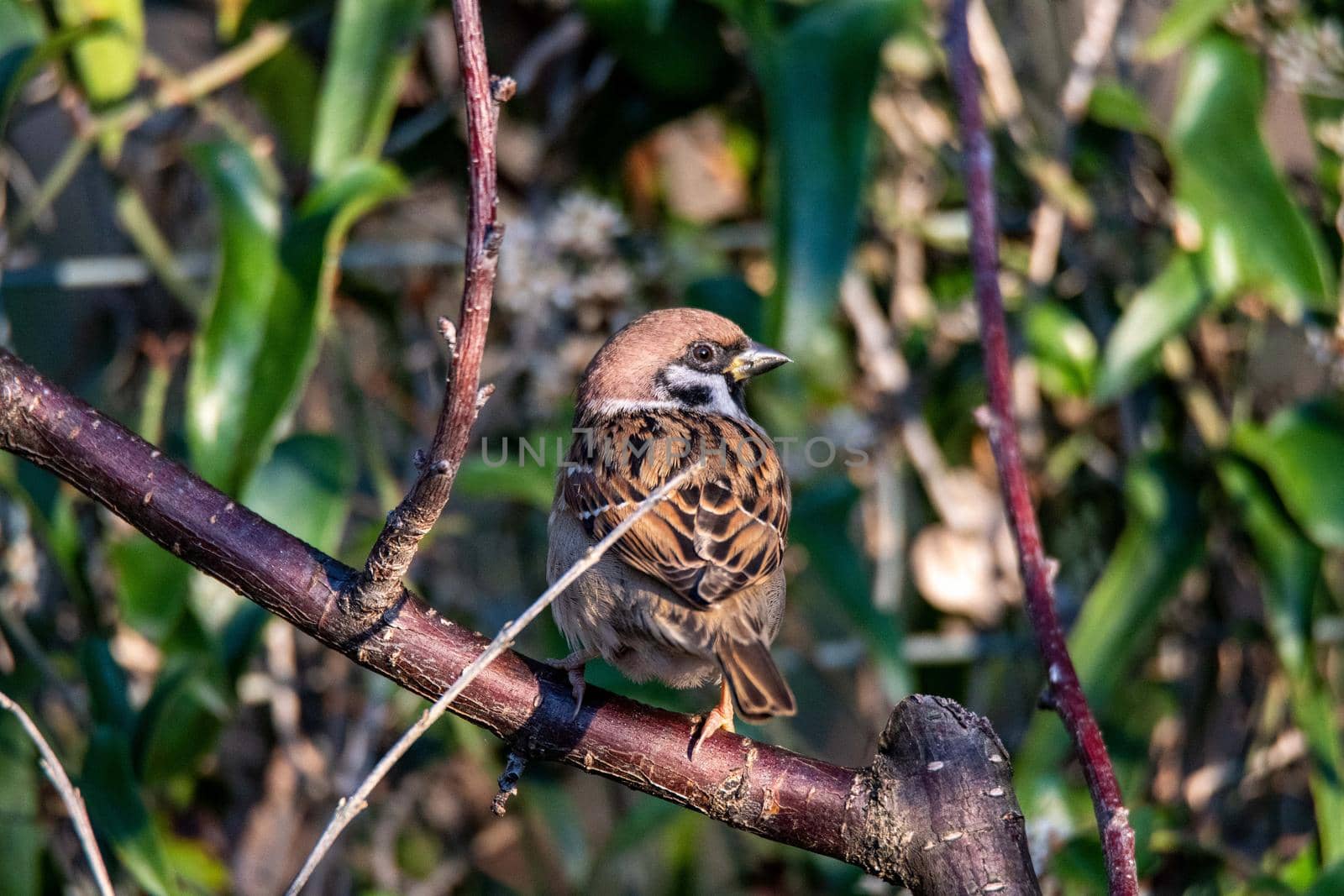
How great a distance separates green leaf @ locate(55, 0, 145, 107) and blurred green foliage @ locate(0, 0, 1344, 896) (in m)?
0.02

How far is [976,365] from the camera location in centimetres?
420

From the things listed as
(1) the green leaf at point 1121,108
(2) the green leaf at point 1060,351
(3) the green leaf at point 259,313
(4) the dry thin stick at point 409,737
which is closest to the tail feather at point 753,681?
(4) the dry thin stick at point 409,737

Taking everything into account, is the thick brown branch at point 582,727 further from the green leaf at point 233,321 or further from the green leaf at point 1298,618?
the green leaf at point 1298,618

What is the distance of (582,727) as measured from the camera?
2.12m

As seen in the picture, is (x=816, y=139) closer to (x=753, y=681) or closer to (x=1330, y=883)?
(x=753, y=681)

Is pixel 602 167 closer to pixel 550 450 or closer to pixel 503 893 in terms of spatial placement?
pixel 550 450

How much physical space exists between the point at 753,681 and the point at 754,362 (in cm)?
135

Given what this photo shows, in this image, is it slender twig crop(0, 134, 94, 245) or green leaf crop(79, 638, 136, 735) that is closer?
green leaf crop(79, 638, 136, 735)

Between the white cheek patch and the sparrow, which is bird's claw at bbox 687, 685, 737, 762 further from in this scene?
the white cheek patch

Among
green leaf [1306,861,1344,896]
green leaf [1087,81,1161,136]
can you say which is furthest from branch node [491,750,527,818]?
green leaf [1087,81,1161,136]

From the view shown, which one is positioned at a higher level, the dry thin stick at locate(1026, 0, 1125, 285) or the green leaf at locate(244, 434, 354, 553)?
the dry thin stick at locate(1026, 0, 1125, 285)

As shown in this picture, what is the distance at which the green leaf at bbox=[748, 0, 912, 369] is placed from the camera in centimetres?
348

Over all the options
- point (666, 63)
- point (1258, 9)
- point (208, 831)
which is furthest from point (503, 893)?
point (1258, 9)

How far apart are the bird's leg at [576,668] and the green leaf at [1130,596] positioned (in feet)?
4.79
